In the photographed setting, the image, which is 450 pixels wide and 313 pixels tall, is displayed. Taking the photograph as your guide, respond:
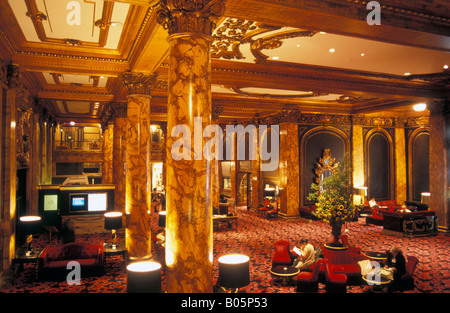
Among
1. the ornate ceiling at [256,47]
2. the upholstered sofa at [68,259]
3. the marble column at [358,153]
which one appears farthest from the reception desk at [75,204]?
the marble column at [358,153]

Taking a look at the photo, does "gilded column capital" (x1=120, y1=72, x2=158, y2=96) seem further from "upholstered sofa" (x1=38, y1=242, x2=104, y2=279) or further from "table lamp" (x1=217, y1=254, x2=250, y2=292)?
"table lamp" (x1=217, y1=254, x2=250, y2=292)

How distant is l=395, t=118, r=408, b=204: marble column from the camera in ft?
54.3

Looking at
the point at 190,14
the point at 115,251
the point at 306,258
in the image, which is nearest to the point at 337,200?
the point at 306,258

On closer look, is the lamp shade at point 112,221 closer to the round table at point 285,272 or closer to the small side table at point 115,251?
the small side table at point 115,251

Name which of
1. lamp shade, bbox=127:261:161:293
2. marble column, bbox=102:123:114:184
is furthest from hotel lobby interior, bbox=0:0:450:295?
marble column, bbox=102:123:114:184

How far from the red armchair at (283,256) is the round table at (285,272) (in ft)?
0.76

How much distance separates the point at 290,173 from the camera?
47.5 feet

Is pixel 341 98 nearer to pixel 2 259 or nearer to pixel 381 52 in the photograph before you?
pixel 381 52

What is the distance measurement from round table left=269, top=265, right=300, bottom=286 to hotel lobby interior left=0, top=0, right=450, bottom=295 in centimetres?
4

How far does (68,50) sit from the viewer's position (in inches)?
276

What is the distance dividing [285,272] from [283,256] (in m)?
0.74

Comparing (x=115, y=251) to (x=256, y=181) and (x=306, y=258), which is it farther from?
(x=256, y=181)

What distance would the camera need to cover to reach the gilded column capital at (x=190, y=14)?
3.61 m

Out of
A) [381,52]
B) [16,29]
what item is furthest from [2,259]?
[381,52]
